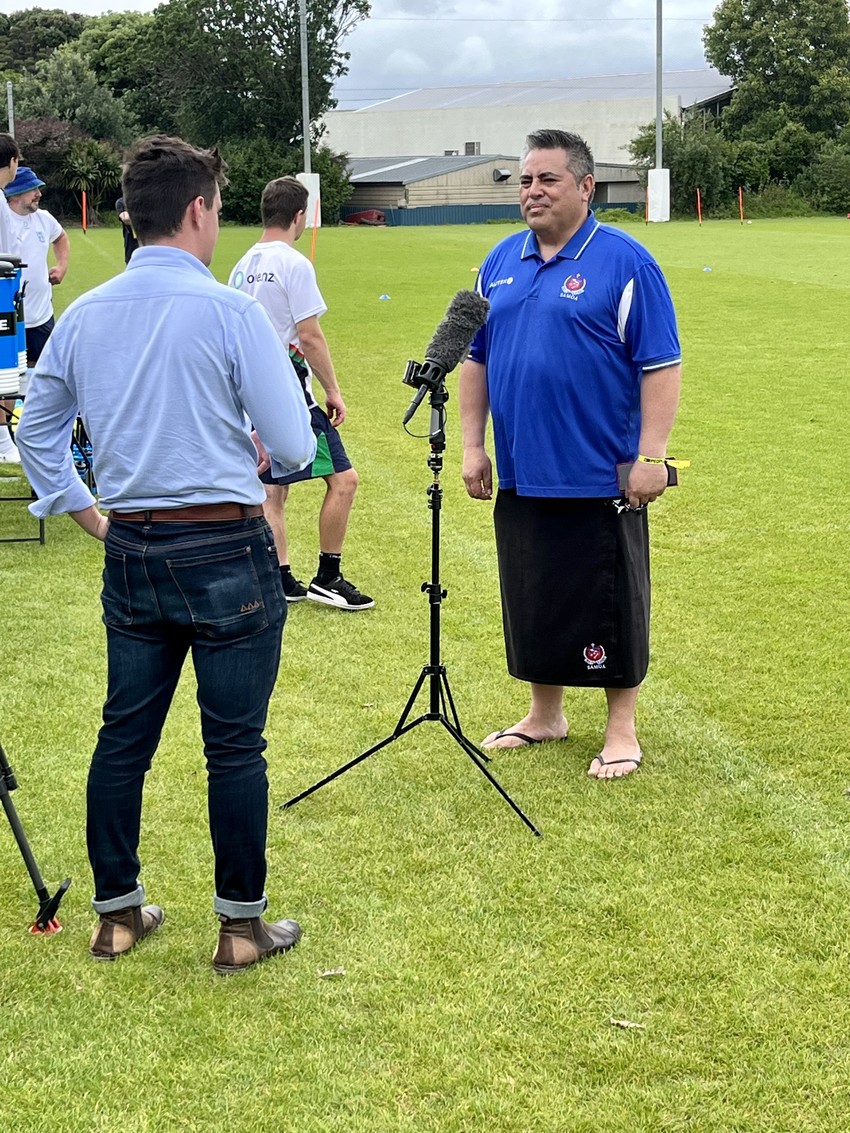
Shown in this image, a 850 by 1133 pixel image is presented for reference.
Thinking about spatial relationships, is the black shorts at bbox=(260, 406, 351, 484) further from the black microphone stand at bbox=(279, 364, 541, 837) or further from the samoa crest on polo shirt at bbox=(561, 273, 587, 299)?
→ the samoa crest on polo shirt at bbox=(561, 273, 587, 299)

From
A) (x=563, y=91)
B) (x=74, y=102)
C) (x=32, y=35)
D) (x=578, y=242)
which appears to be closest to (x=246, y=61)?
(x=74, y=102)

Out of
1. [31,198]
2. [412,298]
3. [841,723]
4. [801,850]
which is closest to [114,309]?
[801,850]

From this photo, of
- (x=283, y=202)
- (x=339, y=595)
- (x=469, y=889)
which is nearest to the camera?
(x=469, y=889)

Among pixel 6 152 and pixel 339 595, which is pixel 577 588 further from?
pixel 6 152

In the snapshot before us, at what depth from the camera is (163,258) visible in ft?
11.0

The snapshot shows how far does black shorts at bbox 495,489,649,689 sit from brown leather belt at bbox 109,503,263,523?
1728 mm

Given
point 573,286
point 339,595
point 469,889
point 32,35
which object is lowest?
point 469,889

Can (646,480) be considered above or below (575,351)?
below

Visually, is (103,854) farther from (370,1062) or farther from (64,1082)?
(370,1062)

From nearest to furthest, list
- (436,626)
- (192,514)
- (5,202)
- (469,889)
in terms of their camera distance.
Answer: (192,514) → (469,889) → (436,626) → (5,202)

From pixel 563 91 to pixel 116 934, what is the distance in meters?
95.8

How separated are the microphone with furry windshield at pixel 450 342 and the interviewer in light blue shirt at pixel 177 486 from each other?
1115 mm

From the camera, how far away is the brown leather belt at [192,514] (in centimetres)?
343

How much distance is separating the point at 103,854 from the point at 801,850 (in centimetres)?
227
